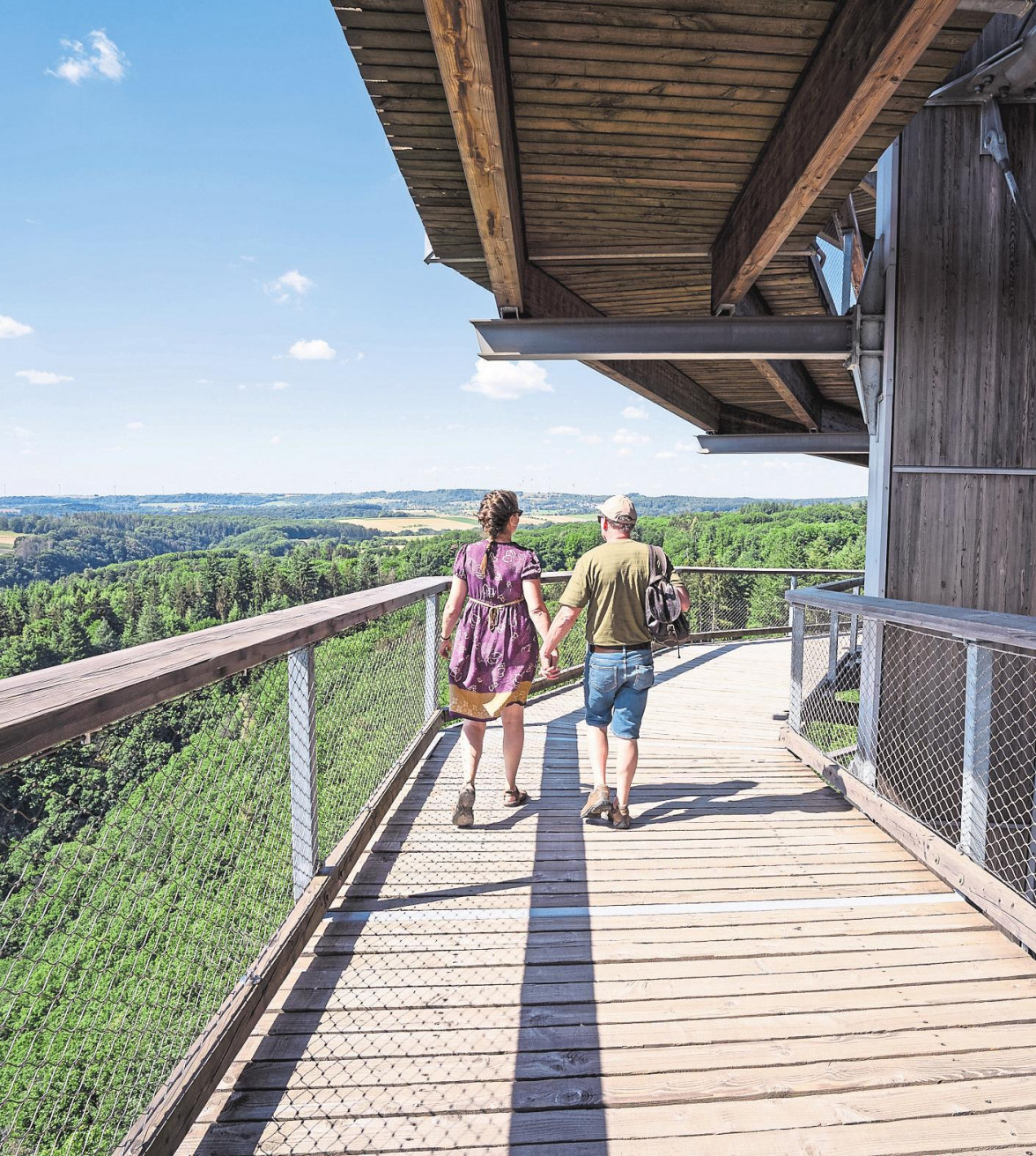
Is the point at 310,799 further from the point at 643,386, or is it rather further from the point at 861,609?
the point at 643,386

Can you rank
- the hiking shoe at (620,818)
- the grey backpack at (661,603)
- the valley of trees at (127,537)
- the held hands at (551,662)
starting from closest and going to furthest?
the grey backpack at (661,603)
the held hands at (551,662)
the hiking shoe at (620,818)
the valley of trees at (127,537)

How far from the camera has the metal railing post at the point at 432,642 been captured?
475cm

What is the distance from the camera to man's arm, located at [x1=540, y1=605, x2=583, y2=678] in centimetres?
346

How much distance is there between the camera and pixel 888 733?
200 inches

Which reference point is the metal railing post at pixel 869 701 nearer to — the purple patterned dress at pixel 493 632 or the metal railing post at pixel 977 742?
the metal railing post at pixel 977 742

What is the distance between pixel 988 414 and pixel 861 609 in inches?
86.8

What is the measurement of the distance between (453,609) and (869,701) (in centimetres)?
314

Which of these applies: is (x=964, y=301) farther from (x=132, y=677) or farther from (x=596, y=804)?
(x=132, y=677)

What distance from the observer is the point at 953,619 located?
289 centimetres

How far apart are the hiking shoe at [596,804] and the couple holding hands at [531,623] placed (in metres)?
0.18

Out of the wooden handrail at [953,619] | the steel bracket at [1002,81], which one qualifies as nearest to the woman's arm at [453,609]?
the wooden handrail at [953,619]

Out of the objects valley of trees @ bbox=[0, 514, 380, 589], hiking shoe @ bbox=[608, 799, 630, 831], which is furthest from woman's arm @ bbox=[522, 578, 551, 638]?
valley of trees @ bbox=[0, 514, 380, 589]

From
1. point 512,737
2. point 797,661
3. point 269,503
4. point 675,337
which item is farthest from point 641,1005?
point 269,503

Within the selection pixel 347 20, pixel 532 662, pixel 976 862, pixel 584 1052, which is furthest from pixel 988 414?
pixel 584 1052
